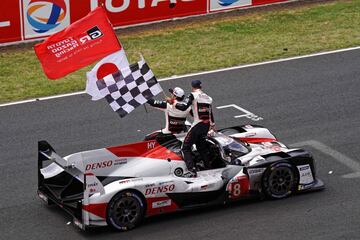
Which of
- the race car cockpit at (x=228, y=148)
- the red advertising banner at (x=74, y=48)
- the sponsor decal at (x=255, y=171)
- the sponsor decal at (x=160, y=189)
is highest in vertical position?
the red advertising banner at (x=74, y=48)

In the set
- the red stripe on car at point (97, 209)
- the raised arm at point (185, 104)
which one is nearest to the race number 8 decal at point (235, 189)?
the raised arm at point (185, 104)

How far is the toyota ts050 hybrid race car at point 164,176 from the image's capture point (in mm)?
14469

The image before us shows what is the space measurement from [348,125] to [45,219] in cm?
665

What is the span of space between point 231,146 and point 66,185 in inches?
109

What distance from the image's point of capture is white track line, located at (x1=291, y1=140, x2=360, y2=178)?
16469 millimetres

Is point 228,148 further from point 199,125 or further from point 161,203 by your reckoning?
point 161,203

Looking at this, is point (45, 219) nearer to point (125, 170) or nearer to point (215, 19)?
point (125, 170)

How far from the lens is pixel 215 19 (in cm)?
2520

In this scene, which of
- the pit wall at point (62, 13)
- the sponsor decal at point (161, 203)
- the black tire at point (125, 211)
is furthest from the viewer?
Result: the pit wall at point (62, 13)

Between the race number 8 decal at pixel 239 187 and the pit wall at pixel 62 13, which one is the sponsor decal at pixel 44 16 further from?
the race number 8 decal at pixel 239 187

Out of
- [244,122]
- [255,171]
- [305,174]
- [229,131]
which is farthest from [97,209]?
[244,122]

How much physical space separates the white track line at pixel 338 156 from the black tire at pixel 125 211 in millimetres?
3903

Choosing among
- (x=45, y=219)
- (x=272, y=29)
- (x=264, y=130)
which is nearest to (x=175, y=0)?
(x=272, y=29)

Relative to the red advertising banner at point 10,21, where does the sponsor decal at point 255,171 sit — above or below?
below
